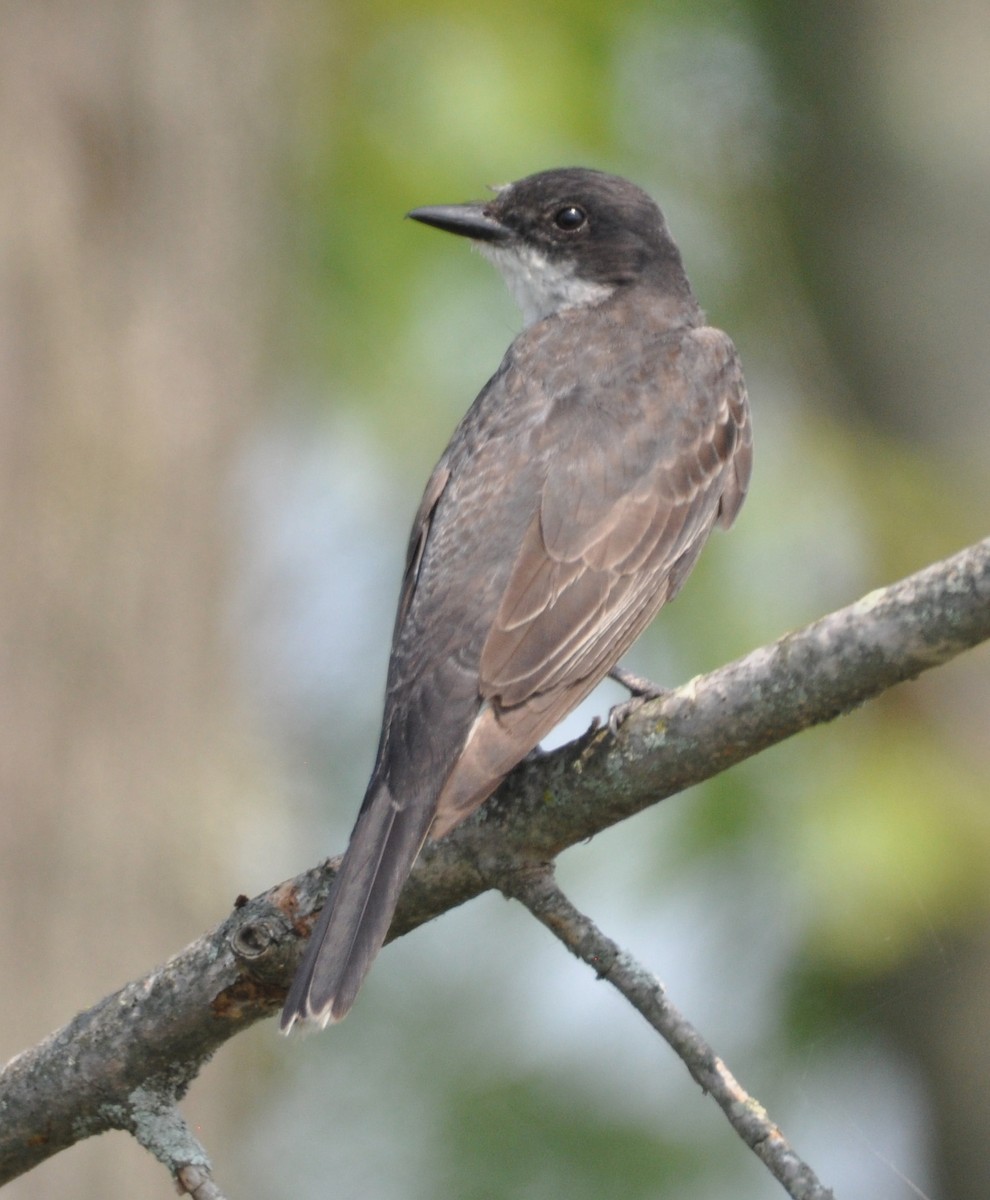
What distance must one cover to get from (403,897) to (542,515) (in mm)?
1321

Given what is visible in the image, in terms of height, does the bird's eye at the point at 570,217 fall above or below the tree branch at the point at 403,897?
above

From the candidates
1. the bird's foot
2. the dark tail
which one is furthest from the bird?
the bird's foot

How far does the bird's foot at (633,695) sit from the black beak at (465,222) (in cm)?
192

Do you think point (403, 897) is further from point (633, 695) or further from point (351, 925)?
point (633, 695)

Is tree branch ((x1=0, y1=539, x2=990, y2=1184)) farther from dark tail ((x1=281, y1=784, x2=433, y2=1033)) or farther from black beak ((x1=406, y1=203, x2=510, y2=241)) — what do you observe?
black beak ((x1=406, y1=203, x2=510, y2=241))

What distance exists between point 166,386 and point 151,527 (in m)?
0.65

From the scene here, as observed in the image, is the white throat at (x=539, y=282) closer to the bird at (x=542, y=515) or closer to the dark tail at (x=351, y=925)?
the bird at (x=542, y=515)

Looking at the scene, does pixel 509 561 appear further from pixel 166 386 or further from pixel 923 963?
pixel 923 963

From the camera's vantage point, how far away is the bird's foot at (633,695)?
345 cm

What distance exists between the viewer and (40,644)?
22.6 ft

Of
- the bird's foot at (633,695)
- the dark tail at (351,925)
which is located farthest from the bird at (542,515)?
the bird's foot at (633,695)

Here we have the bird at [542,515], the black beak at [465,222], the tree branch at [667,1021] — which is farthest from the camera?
the black beak at [465,222]

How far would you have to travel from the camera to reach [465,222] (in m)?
5.91

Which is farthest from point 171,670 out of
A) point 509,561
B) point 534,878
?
point 534,878
